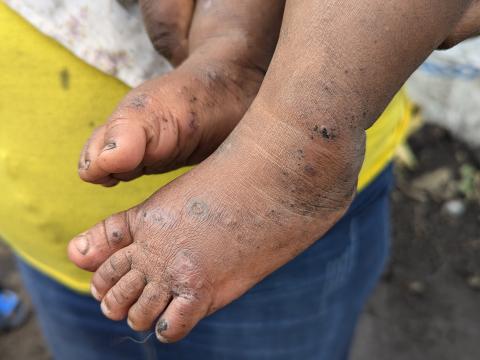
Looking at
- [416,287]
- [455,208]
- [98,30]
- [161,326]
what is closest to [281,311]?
[161,326]

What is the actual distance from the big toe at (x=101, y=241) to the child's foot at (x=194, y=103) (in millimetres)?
45

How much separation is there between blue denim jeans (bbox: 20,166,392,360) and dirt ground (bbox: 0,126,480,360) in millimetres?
875

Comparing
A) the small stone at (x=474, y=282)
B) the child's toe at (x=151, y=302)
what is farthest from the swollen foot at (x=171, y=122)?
the small stone at (x=474, y=282)

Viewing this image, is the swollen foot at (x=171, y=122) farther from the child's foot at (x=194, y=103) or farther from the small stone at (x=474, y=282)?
the small stone at (x=474, y=282)

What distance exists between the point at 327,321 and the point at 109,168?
0.47 meters

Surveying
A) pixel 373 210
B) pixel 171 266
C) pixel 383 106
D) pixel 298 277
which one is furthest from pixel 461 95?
pixel 171 266

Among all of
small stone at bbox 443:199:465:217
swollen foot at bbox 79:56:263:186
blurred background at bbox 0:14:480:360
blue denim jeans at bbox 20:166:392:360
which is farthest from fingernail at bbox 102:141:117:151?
small stone at bbox 443:199:465:217

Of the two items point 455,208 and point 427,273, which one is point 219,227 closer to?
point 427,273

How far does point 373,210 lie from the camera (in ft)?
2.90

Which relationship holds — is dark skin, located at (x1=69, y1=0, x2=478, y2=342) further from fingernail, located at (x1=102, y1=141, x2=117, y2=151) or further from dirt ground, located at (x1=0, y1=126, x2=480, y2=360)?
dirt ground, located at (x1=0, y1=126, x2=480, y2=360)

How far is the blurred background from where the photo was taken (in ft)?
5.74

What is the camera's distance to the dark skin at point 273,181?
0.55m

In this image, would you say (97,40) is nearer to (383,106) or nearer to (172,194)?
(172,194)

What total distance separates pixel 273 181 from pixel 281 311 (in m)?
0.33
